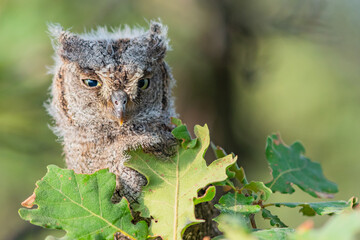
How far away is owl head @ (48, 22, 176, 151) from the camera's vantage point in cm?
247

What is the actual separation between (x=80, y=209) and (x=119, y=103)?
0.80 m

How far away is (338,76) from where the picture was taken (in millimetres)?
7086

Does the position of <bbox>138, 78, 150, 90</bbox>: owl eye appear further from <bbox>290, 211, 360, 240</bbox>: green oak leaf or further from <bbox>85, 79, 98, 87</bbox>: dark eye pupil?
<bbox>290, 211, 360, 240</bbox>: green oak leaf

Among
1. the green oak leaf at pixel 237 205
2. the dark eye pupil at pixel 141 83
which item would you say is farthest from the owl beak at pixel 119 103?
the green oak leaf at pixel 237 205

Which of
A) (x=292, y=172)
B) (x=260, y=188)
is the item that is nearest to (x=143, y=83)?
(x=292, y=172)

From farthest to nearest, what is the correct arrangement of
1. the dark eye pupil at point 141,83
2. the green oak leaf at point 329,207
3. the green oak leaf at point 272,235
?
1. the dark eye pupil at point 141,83
2. the green oak leaf at point 329,207
3. the green oak leaf at point 272,235

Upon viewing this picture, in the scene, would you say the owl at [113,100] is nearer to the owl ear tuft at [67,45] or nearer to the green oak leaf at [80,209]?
the owl ear tuft at [67,45]

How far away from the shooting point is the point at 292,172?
7.48 feet

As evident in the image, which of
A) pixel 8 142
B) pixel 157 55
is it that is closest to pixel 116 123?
pixel 157 55

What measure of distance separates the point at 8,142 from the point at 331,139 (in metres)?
4.37

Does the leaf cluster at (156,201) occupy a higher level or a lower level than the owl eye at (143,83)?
lower

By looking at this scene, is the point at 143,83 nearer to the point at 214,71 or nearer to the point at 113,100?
the point at 113,100

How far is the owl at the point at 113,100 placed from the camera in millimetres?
2396

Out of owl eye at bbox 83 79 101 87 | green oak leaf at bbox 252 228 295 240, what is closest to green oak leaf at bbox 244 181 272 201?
green oak leaf at bbox 252 228 295 240
